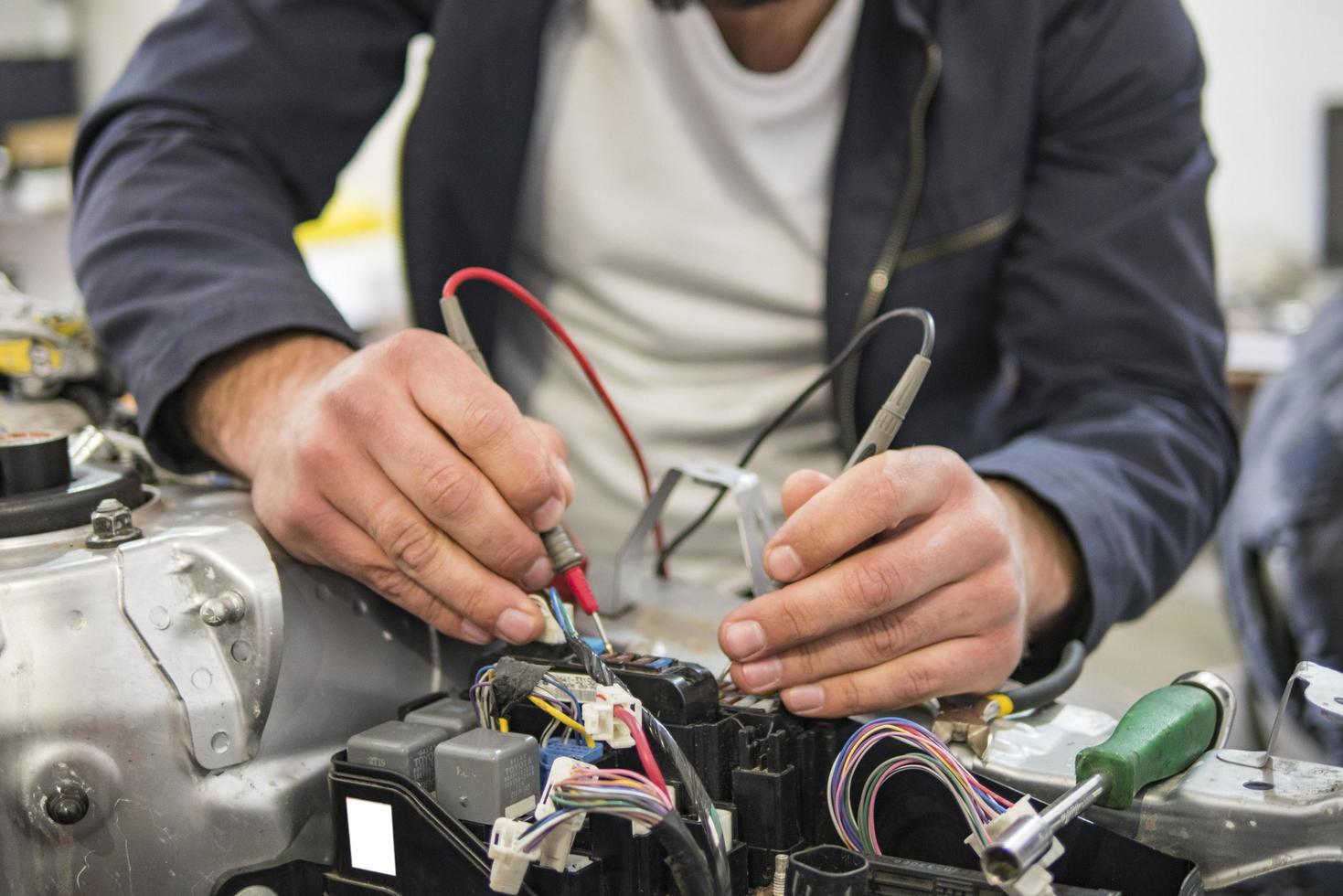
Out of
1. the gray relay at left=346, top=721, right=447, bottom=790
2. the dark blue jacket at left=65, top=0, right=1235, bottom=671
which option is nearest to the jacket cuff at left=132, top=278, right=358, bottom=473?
the dark blue jacket at left=65, top=0, right=1235, bottom=671

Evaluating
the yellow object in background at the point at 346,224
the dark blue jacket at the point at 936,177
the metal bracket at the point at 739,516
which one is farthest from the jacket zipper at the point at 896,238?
the yellow object in background at the point at 346,224

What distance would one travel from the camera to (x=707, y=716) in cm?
57

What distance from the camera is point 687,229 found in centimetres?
111

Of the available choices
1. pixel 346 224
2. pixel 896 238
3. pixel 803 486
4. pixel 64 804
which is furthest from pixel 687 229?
pixel 346 224

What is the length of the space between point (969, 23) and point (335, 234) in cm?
289

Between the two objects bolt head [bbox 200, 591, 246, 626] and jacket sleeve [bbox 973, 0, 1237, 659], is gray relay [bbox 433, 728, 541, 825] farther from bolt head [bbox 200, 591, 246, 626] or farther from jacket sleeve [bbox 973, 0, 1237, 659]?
jacket sleeve [bbox 973, 0, 1237, 659]

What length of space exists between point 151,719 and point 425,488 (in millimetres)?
174

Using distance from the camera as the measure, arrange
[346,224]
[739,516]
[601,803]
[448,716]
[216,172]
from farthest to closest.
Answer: [346,224], [216,172], [739,516], [448,716], [601,803]

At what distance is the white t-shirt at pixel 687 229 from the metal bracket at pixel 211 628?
0.57m

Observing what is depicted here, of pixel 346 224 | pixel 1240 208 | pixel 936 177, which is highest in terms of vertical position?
pixel 936 177

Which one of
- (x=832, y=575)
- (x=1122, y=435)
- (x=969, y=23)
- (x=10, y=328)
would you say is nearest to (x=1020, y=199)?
(x=969, y=23)

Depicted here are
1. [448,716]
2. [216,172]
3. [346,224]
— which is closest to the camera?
[448,716]

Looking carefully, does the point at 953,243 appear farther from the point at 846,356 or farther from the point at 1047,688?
the point at 1047,688

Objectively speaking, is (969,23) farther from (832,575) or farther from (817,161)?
(832,575)
